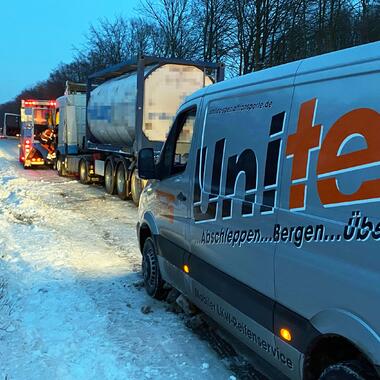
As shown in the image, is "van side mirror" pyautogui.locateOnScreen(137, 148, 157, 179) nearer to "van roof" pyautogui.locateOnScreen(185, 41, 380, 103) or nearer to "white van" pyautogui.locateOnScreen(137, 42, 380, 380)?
"white van" pyautogui.locateOnScreen(137, 42, 380, 380)

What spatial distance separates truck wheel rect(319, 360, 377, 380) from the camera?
2449 mm

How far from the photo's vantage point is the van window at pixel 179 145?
4758mm

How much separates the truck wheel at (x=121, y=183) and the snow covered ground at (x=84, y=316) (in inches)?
180

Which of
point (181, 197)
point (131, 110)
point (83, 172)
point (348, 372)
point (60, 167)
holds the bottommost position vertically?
point (60, 167)

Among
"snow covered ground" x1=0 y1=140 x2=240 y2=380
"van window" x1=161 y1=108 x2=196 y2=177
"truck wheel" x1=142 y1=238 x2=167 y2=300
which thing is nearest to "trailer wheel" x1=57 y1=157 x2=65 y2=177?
"snow covered ground" x1=0 y1=140 x2=240 y2=380

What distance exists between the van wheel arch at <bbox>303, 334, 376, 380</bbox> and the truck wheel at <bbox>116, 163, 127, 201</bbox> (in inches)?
467

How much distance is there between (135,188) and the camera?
44.4 ft

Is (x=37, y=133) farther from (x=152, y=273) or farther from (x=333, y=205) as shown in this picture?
(x=333, y=205)

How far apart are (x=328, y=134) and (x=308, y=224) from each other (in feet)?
1.60

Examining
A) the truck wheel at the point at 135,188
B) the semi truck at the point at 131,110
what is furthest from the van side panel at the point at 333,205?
the truck wheel at the point at 135,188

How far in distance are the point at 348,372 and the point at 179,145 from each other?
2965mm

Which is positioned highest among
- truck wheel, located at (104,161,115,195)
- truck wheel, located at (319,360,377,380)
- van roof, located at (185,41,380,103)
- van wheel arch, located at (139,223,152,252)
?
van roof, located at (185,41,380,103)

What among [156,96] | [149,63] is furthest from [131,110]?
[149,63]

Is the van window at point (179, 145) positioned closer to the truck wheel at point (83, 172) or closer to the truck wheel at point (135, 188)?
the truck wheel at point (135, 188)
